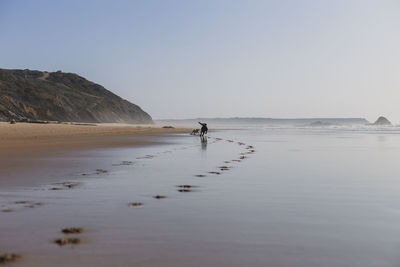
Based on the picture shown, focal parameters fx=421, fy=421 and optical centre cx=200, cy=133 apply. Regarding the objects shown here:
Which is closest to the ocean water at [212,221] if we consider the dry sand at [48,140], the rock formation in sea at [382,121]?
the dry sand at [48,140]

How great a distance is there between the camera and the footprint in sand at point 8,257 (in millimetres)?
4114

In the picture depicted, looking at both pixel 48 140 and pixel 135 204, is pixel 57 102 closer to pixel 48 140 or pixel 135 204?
pixel 48 140

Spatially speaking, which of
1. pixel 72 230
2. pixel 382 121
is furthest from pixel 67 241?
pixel 382 121

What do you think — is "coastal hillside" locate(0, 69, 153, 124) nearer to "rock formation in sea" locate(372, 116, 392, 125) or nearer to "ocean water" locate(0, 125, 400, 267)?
"ocean water" locate(0, 125, 400, 267)

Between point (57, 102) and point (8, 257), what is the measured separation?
99236mm

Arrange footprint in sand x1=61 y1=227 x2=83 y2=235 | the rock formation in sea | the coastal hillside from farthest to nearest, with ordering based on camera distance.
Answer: the rock formation in sea → the coastal hillside → footprint in sand x1=61 y1=227 x2=83 y2=235

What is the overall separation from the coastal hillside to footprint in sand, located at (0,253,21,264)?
6391 cm

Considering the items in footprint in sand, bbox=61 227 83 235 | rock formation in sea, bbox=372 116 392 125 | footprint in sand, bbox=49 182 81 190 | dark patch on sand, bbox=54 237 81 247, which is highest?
rock formation in sea, bbox=372 116 392 125

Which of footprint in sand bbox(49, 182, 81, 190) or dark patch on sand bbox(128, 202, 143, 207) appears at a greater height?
dark patch on sand bbox(128, 202, 143, 207)

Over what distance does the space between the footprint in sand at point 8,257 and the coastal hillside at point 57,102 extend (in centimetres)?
6391

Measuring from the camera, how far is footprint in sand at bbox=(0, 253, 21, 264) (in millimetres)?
4114

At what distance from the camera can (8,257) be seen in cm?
419

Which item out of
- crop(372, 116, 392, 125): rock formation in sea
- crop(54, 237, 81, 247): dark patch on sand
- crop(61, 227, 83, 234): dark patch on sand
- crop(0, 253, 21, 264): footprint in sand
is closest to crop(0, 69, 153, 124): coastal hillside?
crop(61, 227, 83, 234): dark patch on sand

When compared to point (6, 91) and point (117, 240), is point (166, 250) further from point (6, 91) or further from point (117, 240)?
point (6, 91)
